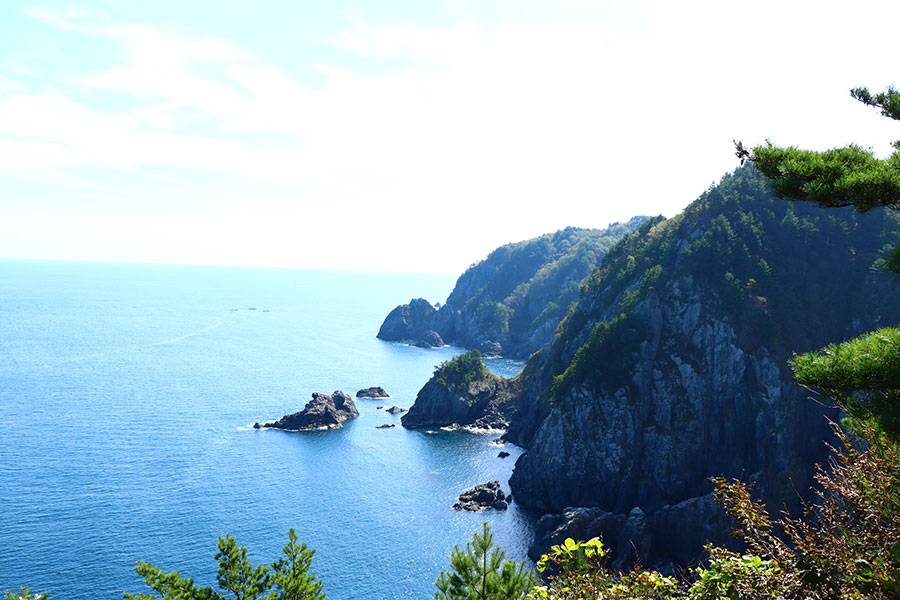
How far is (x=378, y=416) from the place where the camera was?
128 m

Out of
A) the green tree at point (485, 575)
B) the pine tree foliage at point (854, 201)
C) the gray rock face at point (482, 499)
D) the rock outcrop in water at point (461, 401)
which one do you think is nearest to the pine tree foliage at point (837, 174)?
the pine tree foliage at point (854, 201)

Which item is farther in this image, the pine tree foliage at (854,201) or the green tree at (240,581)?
the green tree at (240,581)

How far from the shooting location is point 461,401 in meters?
124

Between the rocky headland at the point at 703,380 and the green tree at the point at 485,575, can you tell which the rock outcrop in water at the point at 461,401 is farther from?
the green tree at the point at 485,575

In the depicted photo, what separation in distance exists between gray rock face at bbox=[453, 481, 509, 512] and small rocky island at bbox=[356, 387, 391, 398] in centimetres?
6274

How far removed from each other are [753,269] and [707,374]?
21.8m

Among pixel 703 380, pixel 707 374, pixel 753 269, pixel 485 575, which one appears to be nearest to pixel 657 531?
pixel 703 380

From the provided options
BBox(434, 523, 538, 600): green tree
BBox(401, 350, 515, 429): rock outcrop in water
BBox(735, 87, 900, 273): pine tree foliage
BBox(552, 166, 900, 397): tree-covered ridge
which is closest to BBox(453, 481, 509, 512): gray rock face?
BBox(552, 166, 900, 397): tree-covered ridge

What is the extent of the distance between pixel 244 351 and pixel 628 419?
494ft

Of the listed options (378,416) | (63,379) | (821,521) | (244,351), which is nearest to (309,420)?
(378,416)

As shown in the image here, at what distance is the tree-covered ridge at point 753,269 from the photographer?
84.9m

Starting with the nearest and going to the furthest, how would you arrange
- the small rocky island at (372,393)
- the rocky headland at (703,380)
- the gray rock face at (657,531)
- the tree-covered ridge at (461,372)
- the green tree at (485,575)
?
the green tree at (485,575) → the gray rock face at (657,531) → the rocky headland at (703,380) → the tree-covered ridge at (461,372) → the small rocky island at (372,393)

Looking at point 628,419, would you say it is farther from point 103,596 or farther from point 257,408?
point 257,408

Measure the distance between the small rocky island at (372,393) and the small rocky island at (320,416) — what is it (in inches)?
682
